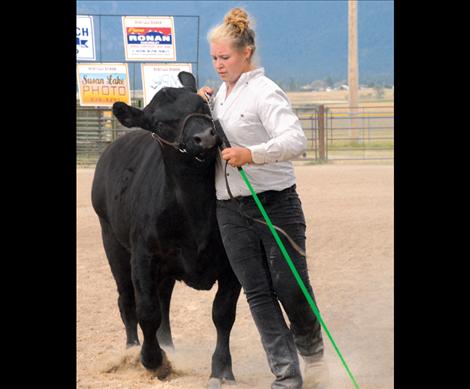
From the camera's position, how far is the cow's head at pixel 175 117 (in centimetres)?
548

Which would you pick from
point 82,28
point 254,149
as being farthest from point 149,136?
point 82,28

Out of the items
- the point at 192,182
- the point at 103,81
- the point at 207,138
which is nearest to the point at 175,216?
the point at 192,182

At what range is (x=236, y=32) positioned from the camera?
5293mm

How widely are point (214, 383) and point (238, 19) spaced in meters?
2.32

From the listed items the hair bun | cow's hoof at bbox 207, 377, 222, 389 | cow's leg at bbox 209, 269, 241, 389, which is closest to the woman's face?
the hair bun

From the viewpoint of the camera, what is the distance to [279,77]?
196000 millimetres

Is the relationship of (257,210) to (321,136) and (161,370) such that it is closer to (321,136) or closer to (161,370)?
(161,370)

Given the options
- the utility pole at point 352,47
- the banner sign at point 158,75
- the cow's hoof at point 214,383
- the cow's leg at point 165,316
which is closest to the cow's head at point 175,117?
the cow's hoof at point 214,383

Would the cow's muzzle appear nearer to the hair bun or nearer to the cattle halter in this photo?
the cattle halter

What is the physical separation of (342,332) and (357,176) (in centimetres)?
1318

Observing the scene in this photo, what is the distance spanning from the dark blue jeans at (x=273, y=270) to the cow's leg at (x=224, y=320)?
57 centimetres

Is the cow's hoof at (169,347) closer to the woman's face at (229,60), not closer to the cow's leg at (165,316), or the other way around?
the cow's leg at (165,316)

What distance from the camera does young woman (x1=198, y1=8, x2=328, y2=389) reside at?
5.32 meters
